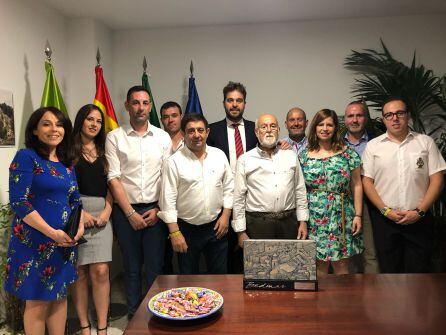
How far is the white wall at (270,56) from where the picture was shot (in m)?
3.94

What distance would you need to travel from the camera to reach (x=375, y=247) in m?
2.69

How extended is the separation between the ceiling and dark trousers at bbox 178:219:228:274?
2105mm

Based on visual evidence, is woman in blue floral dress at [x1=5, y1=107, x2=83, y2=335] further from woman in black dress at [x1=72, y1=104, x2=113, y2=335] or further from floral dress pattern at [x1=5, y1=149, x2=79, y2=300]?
woman in black dress at [x1=72, y1=104, x2=113, y2=335]

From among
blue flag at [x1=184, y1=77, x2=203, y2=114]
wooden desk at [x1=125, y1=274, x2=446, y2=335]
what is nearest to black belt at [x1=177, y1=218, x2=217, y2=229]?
A: wooden desk at [x1=125, y1=274, x2=446, y2=335]

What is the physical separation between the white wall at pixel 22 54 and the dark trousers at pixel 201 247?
1.42 metres

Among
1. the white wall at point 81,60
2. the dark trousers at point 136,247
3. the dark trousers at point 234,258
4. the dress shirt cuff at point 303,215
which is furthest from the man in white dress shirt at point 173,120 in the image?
the dress shirt cuff at point 303,215

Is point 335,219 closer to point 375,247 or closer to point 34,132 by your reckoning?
point 375,247

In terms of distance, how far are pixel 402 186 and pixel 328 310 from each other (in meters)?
1.44

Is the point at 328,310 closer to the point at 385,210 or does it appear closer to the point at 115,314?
the point at 385,210

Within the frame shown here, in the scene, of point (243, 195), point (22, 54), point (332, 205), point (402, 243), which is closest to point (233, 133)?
point (243, 195)

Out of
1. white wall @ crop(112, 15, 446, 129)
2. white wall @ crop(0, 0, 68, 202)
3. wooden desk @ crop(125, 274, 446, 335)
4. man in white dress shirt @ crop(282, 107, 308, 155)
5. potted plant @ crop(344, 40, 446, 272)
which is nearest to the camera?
wooden desk @ crop(125, 274, 446, 335)

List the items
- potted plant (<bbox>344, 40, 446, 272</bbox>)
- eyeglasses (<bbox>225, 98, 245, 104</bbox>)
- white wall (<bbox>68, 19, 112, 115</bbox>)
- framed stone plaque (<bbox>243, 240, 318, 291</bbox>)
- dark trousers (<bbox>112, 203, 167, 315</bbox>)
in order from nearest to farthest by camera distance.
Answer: framed stone plaque (<bbox>243, 240, 318, 291</bbox>) < dark trousers (<bbox>112, 203, 167, 315</bbox>) < eyeglasses (<bbox>225, 98, 245, 104</bbox>) < potted plant (<bbox>344, 40, 446, 272</bbox>) < white wall (<bbox>68, 19, 112, 115</bbox>)

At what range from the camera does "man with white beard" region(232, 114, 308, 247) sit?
2445mm

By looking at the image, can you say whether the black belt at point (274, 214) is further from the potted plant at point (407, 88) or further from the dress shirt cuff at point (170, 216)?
the potted plant at point (407, 88)
